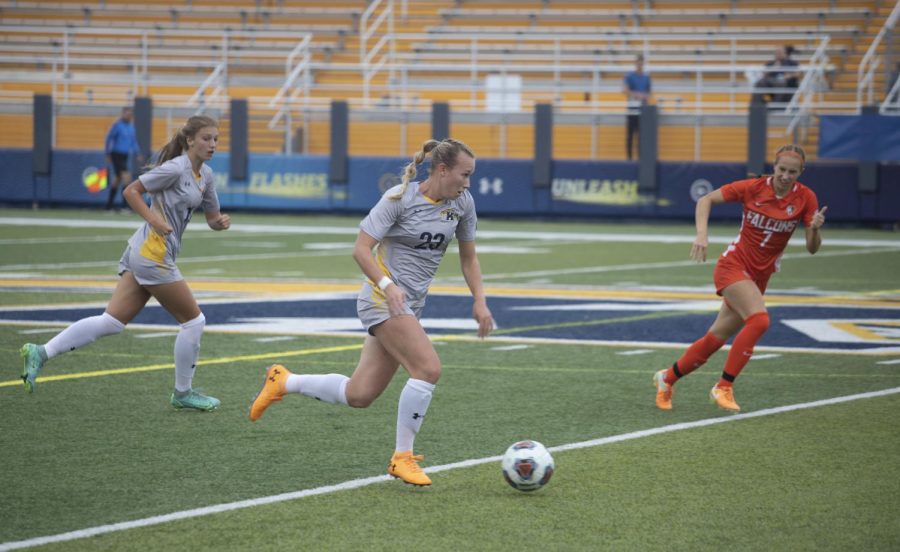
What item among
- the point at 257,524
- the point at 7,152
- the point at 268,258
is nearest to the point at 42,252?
the point at 268,258

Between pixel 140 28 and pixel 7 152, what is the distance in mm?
6946

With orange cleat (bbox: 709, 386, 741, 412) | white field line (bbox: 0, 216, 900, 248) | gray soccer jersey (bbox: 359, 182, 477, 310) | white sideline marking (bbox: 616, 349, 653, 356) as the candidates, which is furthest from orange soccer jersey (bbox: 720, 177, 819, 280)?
white field line (bbox: 0, 216, 900, 248)

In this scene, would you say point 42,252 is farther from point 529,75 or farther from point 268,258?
point 529,75

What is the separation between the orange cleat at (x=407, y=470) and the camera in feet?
21.6

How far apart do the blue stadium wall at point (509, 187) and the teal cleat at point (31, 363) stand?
21289mm

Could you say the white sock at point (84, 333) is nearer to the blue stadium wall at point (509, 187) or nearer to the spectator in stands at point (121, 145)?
the spectator in stands at point (121, 145)

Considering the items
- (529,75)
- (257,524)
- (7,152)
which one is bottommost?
(257,524)

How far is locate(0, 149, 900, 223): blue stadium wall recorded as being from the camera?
28.5m

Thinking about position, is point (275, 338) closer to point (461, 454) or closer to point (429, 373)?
point (461, 454)

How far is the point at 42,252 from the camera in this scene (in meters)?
20.9

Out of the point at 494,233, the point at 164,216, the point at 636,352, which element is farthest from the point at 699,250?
the point at 494,233

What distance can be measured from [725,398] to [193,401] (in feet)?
10.8

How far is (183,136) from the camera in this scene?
350 inches

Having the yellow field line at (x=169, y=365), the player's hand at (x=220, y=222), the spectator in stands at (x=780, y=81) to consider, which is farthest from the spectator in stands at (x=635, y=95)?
the player's hand at (x=220, y=222)
